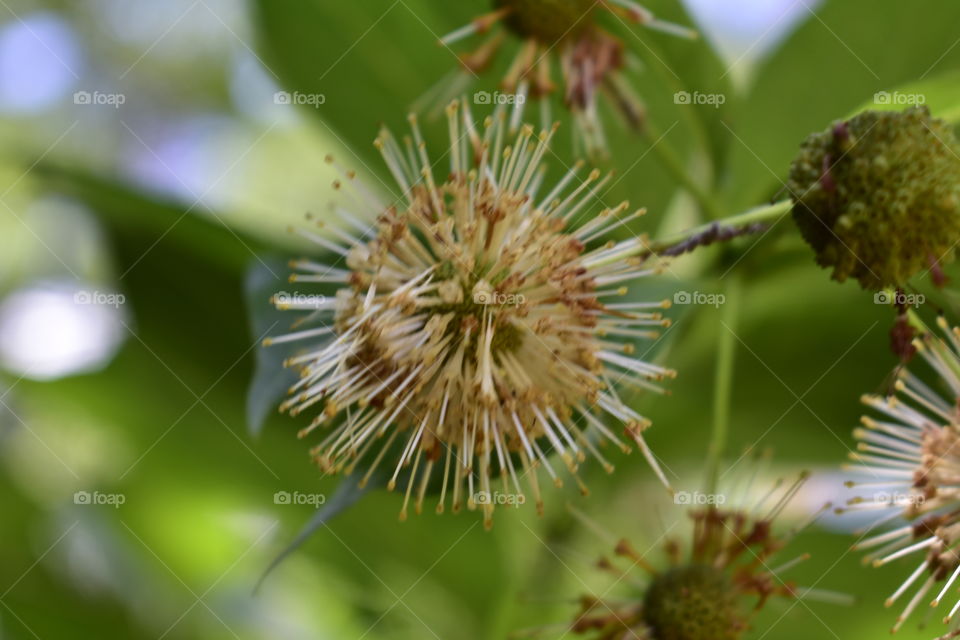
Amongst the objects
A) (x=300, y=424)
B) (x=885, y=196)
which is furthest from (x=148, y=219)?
(x=885, y=196)

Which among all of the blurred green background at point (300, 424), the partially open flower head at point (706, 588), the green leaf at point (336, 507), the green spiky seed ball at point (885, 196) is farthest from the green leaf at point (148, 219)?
the green spiky seed ball at point (885, 196)

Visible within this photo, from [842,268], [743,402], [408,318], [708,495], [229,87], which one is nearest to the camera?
[842,268]

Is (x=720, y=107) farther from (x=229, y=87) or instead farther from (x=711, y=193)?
(x=229, y=87)

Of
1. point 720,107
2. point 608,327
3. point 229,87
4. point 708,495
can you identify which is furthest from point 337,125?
point 229,87

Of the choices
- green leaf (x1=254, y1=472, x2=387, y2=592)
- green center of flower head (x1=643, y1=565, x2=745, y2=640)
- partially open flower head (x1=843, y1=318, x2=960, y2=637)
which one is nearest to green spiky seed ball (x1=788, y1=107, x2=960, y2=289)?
partially open flower head (x1=843, y1=318, x2=960, y2=637)

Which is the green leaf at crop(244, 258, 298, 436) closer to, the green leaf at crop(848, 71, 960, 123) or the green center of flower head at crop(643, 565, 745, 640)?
the green center of flower head at crop(643, 565, 745, 640)

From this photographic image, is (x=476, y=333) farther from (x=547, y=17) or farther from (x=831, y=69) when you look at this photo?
(x=831, y=69)
